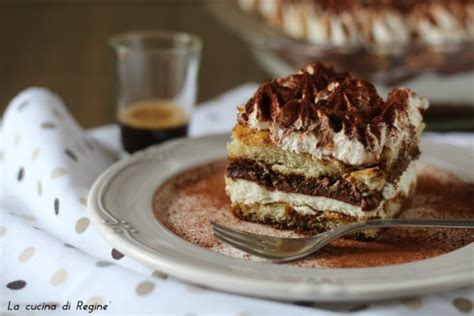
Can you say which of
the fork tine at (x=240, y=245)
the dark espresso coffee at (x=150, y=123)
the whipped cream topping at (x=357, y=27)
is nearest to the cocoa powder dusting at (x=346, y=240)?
the fork tine at (x=240, y=245)

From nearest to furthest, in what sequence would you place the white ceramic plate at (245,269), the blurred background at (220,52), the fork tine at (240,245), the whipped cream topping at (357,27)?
the white ceramic plate at (245,269)
the fork tine at (240,245)
the blurred background at (220,52)
the whipped cream topping at (357,27)

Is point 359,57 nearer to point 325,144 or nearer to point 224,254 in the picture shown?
point 325,144

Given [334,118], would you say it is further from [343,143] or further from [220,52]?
[220,52]

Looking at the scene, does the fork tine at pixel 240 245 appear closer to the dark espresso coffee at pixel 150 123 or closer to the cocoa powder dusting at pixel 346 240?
the cocoa powder dusting at pixel 346 240

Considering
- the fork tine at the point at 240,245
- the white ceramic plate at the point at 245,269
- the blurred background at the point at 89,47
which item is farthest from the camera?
the blurred background at the point at 89,47

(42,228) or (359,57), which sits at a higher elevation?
(359,57)

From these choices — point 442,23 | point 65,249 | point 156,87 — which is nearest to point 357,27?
point 442,23

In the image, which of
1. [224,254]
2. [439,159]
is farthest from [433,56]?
[224,254]
